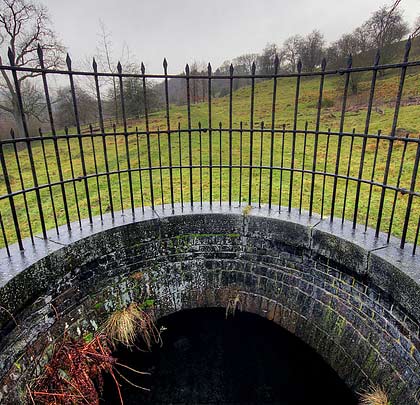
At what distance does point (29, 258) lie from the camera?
2.84m

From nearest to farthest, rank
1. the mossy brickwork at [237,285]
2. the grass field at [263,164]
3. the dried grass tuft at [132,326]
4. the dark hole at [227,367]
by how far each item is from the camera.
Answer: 1. the mossy brickwork at [237,285]
2. the dark hole at [227,367]
3. the dried grass tuft at [132,326]
4. the grass field at [263,164]

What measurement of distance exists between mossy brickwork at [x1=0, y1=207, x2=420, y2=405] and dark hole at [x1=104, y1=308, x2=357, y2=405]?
184 millimetres

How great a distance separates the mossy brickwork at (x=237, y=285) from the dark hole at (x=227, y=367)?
0.60 ft

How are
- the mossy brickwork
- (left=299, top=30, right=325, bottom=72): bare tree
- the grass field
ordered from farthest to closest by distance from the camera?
(left=299, top=30, right=325, bottom=72): bare tree
the grass field
the mossy brickwork

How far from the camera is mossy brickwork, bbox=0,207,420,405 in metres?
2.56

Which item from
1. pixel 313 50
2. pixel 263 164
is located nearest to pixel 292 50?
pixel 313 50

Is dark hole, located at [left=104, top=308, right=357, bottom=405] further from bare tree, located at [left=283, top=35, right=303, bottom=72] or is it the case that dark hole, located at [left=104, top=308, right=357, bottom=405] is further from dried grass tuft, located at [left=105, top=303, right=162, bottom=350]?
bare tree, located at [left=283, top=35, right=303, bottom=72]

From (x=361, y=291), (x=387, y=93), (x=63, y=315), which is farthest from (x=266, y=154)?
(x=387, y=93)

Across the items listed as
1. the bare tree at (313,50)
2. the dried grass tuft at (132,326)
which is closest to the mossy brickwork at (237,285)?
the dried grass tuft at (132,326)

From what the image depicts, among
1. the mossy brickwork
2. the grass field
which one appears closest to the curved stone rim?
the mossy brickwork

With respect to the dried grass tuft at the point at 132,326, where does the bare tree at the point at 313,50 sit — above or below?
above

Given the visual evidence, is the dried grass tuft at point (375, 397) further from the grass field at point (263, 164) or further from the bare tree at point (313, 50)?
the bare tree at point (313, 50)

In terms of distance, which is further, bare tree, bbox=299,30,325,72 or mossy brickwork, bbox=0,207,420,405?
bare tree, bbox=299,30,325,72

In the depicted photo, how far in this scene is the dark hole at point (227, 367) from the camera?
3.09 meters
